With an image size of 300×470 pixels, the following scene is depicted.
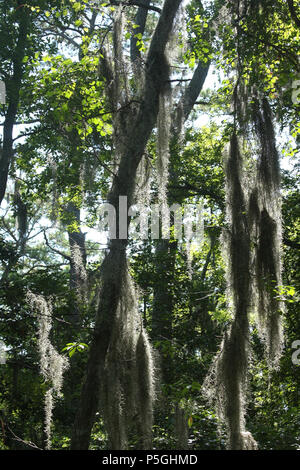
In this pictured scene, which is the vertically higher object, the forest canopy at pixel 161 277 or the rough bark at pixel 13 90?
the rough bark at pixel 13 90

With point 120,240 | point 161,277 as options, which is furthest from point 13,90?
point 120,240

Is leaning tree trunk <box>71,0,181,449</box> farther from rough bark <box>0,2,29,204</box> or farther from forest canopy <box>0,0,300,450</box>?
rough bark <box>0,2,29,204</box>

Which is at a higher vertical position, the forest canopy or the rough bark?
the rough bark

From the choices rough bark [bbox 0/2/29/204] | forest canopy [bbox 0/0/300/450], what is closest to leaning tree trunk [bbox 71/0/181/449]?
forest canopy [bbox 0/0/300/450]

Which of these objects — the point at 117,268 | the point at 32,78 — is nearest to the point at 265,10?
Result: the point at 117,268

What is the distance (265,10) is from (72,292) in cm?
428

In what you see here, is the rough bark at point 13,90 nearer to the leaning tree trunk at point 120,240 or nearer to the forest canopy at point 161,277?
the forest canopy at point 161,277

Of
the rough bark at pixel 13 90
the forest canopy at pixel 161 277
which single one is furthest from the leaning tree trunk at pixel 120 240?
the rough bark at pixel 13 90

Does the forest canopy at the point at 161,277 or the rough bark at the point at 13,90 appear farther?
the rough bark at the point at 13,90

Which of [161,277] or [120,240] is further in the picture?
[161,277]

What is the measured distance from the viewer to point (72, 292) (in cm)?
679

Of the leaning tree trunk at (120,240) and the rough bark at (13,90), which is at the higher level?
the rough bark at (13,90)

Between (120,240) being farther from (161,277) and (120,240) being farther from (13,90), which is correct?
(13,90)

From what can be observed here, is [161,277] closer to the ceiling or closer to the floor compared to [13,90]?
closer to the floor
